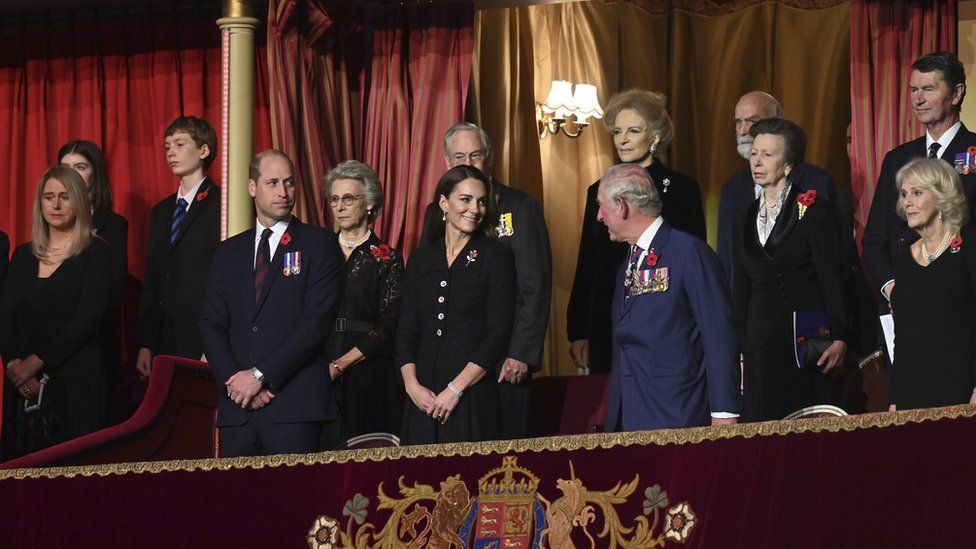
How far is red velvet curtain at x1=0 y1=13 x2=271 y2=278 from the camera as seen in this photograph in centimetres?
802

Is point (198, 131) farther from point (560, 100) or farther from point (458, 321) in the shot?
point (458, 321)

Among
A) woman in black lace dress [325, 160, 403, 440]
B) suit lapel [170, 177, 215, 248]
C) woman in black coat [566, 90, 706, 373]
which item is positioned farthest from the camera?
suit lapel [170, 177, 215, 248]

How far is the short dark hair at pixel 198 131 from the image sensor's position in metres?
6.87

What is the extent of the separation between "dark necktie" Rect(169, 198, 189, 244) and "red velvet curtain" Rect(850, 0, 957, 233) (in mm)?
3156

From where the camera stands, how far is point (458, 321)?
16.9 feet

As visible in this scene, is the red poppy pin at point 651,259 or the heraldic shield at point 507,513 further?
the red poppy pin at point 651,259

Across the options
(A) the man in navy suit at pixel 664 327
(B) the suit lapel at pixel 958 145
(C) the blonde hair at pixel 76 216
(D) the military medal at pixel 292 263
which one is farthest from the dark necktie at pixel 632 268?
(C) the blonde hair at pixel 76 216

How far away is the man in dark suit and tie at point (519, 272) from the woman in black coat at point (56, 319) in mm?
1476

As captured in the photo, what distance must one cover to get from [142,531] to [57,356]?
6.20 ft

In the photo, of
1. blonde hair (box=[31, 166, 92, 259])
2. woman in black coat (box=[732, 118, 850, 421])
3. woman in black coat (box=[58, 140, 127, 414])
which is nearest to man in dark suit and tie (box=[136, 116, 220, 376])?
woman in black coat (box=[58, 140, 127, 414])

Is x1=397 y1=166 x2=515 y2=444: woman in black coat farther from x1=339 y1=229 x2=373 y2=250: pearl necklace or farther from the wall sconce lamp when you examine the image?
the wall sconce lamp

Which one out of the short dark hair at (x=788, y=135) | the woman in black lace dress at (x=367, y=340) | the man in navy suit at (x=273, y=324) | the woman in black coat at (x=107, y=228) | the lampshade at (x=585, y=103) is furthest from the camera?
the lampshade at (x=585, y=103)

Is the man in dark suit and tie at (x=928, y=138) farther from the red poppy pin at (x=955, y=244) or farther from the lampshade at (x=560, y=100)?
the lampshade at (x=560, y=100)

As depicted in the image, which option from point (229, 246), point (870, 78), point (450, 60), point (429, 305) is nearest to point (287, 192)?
point (229, 246)
